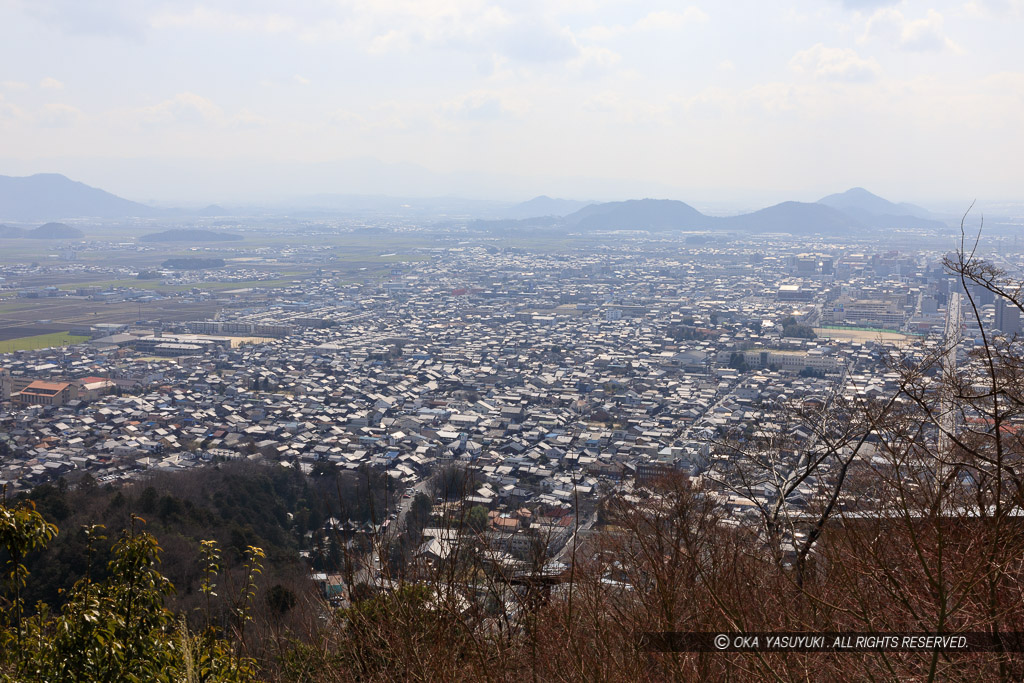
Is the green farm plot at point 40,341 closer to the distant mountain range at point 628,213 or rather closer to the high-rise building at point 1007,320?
the high-rise building at point 1007,320

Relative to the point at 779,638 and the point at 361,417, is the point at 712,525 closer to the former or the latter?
the point at 779,638

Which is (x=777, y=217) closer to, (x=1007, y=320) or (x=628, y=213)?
(x=628, y=213)

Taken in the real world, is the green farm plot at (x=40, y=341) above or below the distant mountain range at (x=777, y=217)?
below

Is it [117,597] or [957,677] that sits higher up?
[957,677]

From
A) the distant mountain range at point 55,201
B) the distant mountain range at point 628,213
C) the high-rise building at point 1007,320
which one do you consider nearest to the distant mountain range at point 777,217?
the distant mountain range at point 628,213

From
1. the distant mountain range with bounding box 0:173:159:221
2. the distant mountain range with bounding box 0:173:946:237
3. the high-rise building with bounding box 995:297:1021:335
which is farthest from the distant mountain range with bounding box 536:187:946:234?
the distant mountain range with bounding box 0:173:159:221

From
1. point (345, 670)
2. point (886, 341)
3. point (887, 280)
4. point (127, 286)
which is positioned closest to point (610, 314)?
point (886, 341)
